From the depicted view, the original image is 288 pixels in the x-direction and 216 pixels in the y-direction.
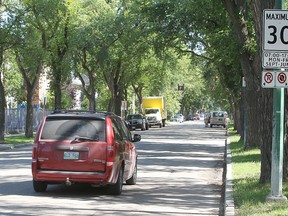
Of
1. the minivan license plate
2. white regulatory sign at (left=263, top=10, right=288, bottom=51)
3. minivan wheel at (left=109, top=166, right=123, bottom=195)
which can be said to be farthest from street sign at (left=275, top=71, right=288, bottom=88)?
the minivan license plate

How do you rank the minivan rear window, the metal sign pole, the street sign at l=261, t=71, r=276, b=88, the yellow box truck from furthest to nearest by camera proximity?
the yellow box truck
the minivan rear window
the metal sign pole
the street sign at l=261, t=71, r=276, b=88

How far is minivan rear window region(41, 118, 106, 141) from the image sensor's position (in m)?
11.6

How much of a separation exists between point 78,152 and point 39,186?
4.24 feet

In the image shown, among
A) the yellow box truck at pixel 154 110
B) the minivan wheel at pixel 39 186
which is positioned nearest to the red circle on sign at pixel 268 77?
the minivan wheel at pixel 39 186

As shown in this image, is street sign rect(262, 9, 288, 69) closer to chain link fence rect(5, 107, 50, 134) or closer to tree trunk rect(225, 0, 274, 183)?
tree trunk rect(225, 0, 274, 183)

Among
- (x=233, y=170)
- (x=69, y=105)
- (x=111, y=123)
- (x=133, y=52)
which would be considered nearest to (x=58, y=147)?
(x=111, y=123)

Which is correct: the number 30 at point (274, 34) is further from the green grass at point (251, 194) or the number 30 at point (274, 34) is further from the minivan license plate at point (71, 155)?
the minivan license plate at point (71, 155)

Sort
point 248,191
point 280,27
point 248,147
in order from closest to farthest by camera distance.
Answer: point 280,27 → point 248,191 → point 248,147

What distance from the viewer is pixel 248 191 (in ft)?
37.1

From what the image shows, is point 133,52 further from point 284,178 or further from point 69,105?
point 69,105

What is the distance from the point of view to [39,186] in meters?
12.1

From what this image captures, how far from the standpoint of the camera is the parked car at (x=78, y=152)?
37.4ft

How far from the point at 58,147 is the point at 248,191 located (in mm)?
3806

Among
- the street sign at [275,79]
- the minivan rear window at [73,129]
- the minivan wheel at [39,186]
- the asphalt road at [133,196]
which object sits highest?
the street sign at [275,79]
